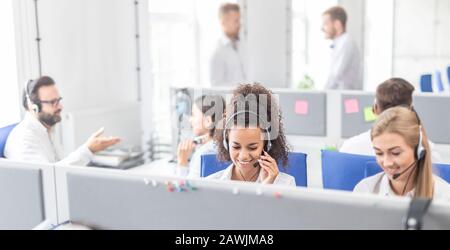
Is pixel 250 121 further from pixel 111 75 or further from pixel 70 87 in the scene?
pixel 111 75

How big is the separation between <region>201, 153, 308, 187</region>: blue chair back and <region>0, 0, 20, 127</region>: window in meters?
1.51

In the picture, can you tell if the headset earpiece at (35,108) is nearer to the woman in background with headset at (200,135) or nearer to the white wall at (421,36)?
the woman in background with headset at (200,135)

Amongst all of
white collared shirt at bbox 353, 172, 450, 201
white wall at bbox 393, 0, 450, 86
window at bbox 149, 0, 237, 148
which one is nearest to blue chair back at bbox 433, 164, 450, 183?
white collared shirt at bbox 353, 172, 450, 201

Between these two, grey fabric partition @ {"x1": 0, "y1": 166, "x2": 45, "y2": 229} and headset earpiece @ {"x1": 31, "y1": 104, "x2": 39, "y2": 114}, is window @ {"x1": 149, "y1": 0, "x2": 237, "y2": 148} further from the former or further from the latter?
grey fabric partition @ {"x1": 0, "y1": 166, "x2": 45, "y2": 229}

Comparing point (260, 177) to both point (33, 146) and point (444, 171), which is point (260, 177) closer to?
point (444, 171)

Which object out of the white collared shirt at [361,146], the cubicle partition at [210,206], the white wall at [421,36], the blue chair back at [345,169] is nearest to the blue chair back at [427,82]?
the white wall at [421,36]

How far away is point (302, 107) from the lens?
346 cm

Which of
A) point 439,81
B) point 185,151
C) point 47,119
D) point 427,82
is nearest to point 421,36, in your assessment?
point 439,81

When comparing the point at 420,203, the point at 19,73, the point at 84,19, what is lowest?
the point at 420,203

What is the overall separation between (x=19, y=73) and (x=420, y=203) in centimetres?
270

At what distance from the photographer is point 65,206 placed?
1.51 meters

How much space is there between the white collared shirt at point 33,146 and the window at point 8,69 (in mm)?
746
